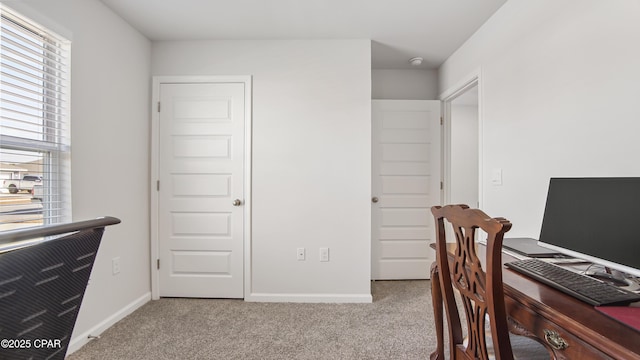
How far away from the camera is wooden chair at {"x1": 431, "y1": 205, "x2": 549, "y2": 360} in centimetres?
89

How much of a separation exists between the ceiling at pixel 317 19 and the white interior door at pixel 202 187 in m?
0.49


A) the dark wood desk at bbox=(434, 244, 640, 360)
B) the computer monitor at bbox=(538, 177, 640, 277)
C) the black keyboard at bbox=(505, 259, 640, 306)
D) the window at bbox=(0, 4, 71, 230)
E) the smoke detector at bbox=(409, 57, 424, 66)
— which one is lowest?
the dark wood desk at bbox=(434, 244, 640, 360)

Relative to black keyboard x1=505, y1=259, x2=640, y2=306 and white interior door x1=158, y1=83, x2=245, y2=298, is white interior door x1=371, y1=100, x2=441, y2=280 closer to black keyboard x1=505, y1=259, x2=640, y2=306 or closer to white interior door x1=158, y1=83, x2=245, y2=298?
white interior door x1=158, y1=83, x2=245, y2=298

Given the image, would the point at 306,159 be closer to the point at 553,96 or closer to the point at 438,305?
the point at 438,305

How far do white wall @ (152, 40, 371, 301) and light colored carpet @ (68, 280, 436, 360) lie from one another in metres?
0.26

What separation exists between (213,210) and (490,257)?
2.37 meters

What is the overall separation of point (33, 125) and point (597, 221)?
281 cm

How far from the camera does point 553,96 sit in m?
1.65

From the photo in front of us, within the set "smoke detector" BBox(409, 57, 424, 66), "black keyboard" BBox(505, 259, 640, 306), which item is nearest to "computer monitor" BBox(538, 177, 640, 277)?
"black keyboard" BBox(505, 259, 640, 306)

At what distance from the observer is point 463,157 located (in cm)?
423

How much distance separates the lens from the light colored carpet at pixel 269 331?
73.5 inches

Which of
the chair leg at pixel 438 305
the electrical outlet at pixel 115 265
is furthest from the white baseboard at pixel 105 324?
the chair leg at pixel 438 305

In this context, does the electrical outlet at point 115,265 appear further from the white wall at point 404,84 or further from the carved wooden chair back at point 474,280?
the white wall at point 404,84

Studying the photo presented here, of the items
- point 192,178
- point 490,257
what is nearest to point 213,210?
point 192,178
